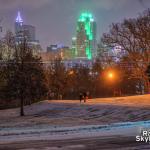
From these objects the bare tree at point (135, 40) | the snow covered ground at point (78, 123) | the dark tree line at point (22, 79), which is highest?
the bare tree at point (135, 40)

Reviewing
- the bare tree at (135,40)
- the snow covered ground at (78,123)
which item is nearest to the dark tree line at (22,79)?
the snow covered ground at (78,123)

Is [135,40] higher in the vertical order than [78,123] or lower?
higher

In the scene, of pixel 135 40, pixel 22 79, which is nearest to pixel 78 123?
pixel 22 79

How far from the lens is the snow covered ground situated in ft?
67.9

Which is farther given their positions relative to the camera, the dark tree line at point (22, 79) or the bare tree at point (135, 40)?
the bare tree at point (135, 40)

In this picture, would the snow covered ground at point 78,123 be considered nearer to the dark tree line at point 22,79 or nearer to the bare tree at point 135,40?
the dark tree line at point 22,79

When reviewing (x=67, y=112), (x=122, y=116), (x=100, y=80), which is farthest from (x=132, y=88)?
(x=122, y=116)

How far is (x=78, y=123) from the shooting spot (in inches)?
1479

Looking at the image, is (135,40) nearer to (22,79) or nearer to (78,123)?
(22,79)

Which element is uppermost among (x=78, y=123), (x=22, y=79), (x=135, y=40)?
(x=135, y=40)

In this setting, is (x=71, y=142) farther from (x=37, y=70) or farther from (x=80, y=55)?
(x=80, y=55)

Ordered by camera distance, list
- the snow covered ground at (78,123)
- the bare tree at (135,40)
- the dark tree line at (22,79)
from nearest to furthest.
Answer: the snow covered ground at (78,123), the dark tree line at (22,79), the bare tree at (135,40)

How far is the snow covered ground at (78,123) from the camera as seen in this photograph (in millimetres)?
20688

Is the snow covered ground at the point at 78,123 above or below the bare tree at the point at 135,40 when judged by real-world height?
below
